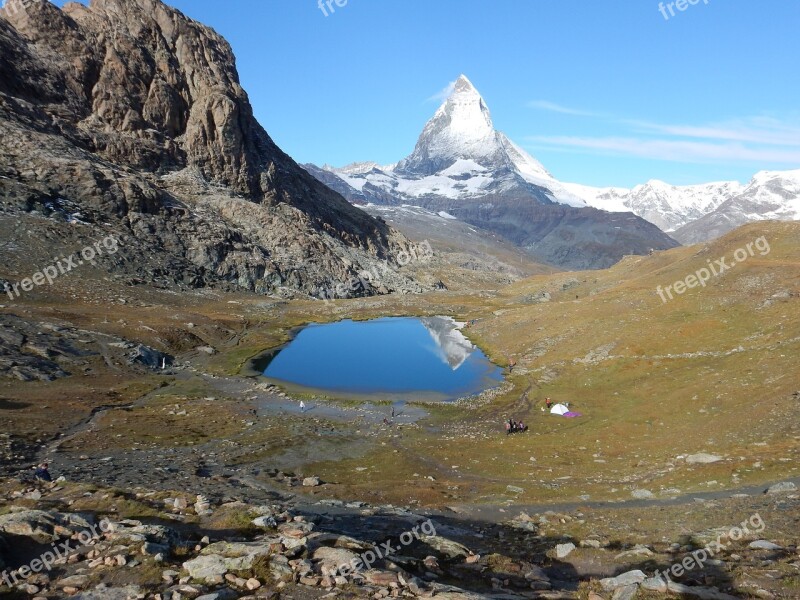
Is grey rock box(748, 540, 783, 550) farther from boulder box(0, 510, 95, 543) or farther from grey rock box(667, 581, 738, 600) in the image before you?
boulder box(0, 510, 95, 543)

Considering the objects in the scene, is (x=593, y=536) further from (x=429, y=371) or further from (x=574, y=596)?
(x=429, y=371)

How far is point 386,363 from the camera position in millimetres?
97000

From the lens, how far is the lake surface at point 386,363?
76.9m

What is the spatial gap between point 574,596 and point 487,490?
18770 mm

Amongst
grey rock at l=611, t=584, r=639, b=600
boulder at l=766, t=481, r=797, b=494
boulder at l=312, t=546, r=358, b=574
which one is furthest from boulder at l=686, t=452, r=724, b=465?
boulder at l=312, t=546, r=358, b=574

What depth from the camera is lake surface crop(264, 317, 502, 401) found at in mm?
76938

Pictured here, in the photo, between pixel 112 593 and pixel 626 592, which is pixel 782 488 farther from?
pixel 112 593

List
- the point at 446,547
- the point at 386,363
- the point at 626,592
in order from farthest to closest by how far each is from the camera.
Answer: the point at 386,363
the point at 446,547
the point at 626,592

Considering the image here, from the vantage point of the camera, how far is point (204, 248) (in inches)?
6732

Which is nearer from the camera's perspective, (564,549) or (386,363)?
(564,549)

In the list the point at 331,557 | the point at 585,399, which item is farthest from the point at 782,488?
the point at 585,399

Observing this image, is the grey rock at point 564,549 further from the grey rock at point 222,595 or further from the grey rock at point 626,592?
the grey rock at point 222,595

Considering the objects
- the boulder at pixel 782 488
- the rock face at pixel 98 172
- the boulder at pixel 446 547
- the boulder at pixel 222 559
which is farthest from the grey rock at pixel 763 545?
the rock face at pixel 98 172


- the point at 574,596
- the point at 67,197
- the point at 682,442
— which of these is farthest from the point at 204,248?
the point at 574,596
